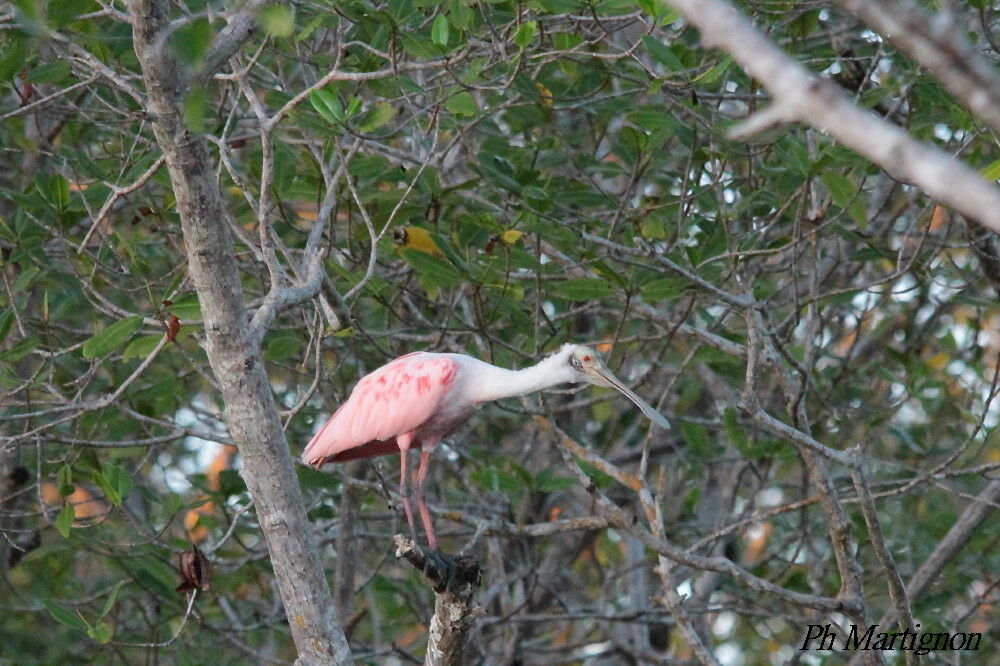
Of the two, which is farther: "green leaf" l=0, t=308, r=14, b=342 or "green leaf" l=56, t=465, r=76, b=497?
"green leaf" l=56, t=465, r=76, b=497

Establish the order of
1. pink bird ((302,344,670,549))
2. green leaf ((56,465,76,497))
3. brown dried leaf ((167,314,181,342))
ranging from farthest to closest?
green leaf ((56,465,76,497)) < pink bird ((302,344,670,549)) < brown dried leaf ((167,314,181,342))

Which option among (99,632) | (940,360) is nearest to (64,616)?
(99,632)

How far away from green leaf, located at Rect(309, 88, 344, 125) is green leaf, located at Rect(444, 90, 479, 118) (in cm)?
61

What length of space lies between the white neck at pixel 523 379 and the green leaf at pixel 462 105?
107cm

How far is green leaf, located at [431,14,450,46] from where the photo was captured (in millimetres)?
4754

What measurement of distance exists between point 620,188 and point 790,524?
253cm

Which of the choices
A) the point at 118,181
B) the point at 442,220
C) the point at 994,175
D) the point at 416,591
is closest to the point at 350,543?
the point at 416,591

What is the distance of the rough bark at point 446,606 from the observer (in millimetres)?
4438

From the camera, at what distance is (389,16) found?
4770mm

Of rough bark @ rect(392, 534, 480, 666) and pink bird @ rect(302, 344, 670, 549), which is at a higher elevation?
pink bird @ rect(302, 344, 670, 549)

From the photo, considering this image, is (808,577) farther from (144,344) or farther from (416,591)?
(144,344)

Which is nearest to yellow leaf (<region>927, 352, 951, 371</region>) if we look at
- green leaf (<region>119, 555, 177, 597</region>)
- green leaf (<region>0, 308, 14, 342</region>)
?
green leaf (<region>119, 555, 177, 597</region>)

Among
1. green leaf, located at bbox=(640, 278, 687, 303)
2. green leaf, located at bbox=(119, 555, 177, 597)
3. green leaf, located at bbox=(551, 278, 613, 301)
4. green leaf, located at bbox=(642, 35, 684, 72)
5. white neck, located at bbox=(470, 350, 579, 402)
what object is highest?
green leaf, located at bbox=(642, 35, 684, 72)

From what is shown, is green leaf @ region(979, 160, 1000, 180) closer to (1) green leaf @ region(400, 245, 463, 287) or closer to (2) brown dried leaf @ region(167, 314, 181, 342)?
(1) green leaf @ region(400, 245, 463, 287)
